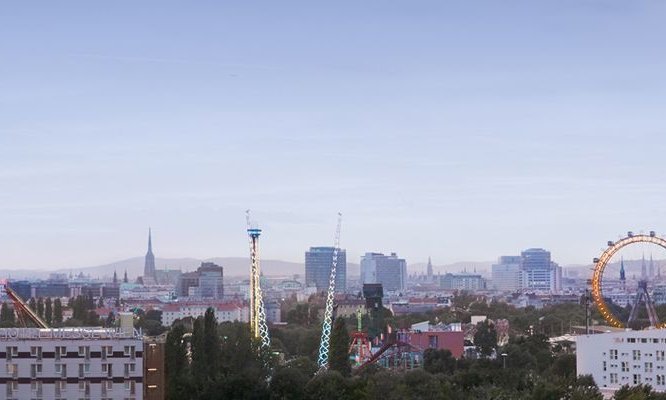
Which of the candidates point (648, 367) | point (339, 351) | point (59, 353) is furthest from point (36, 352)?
point (648, 367)

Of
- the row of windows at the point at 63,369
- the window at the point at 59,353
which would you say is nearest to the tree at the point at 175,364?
the row of windows at the point at 63,369

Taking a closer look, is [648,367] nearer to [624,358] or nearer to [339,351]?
[624,358]

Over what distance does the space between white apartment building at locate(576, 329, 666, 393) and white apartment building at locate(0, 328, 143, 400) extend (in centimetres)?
2067

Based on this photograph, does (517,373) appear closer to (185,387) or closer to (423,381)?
(423,381)

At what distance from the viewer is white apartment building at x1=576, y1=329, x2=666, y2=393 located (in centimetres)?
5031

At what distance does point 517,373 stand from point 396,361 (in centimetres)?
1818

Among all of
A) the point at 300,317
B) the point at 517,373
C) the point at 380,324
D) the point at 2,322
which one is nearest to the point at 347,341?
the point at 517,373

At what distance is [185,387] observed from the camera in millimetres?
39781

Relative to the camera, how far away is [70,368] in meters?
35.1

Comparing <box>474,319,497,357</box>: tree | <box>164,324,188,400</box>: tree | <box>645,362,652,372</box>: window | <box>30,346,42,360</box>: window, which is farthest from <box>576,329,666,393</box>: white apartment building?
<box>30,346,42,360</box>: window

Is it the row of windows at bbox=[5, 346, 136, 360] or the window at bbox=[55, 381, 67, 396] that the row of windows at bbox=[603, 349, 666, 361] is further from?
the window at bbox=[55, 381, 67, 396]

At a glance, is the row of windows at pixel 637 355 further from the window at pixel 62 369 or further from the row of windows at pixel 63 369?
the window at pixel 62 369

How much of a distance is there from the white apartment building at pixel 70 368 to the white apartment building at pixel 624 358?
2067 centimetres

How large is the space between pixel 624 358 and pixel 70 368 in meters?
23.5
